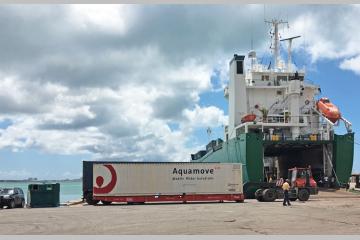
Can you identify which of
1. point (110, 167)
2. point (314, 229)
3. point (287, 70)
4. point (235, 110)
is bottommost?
point (314, 229)

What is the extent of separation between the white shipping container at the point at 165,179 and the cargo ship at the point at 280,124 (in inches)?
306

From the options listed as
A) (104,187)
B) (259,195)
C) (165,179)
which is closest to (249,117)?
(259,195)

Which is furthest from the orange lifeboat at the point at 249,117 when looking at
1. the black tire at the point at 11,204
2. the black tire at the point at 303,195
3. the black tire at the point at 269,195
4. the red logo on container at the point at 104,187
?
the black tire at the point at 11,204

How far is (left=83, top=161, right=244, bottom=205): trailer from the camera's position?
3112 cm

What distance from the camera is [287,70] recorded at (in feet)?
165

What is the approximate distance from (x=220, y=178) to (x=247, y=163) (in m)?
7.98

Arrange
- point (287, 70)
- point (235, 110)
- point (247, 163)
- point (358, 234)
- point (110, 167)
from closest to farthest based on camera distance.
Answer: point (358, 234) < point (110, 167) < point (247, 163) < point (235, 110) < point (287, 70)

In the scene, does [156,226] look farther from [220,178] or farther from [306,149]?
[306,149]

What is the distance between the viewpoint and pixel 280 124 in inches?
1683

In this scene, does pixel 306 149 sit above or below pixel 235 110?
below

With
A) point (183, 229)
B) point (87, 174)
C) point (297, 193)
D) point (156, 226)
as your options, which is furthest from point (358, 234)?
point (87, 174)

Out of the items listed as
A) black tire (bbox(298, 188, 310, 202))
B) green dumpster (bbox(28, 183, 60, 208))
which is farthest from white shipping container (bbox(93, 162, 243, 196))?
black tire (bbox(298, 188, 310, 202))

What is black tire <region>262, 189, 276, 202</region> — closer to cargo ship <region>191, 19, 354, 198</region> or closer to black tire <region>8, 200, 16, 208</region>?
cargo ship <region>191, 19, 354, 198</region>

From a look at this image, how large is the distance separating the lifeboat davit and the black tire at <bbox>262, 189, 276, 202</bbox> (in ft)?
44.4
